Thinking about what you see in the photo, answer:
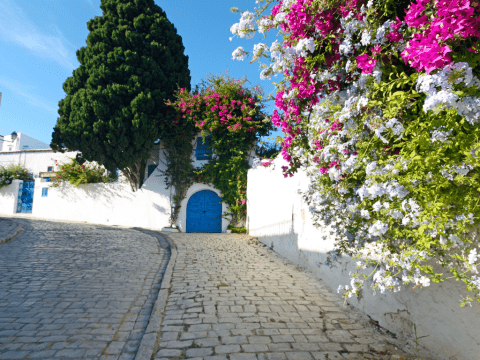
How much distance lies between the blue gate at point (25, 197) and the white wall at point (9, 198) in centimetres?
23

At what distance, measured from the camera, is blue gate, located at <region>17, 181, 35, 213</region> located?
64.0 feet

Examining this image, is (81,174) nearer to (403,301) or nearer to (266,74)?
(266,74)

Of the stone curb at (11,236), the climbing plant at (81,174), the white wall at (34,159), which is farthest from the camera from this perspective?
the white wall at (34,159)

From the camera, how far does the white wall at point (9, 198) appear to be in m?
19.6

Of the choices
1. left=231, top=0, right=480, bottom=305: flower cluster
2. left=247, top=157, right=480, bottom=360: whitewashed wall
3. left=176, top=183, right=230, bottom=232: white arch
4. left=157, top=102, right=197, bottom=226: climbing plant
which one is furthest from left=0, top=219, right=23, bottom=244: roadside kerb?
left=231, top=0, right=480, bottom=305: flower cluster

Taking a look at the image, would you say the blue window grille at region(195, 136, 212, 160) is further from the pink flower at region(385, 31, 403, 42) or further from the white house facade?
the pink flower at region(385, 31, 403, 42)

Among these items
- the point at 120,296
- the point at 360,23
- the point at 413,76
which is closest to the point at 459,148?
the point at 413,76

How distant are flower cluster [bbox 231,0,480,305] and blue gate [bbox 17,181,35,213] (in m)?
21.5

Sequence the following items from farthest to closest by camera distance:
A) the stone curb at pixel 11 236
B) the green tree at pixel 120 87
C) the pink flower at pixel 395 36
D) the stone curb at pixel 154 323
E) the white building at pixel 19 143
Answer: the white building at pixel 19 143, the green tree at pixel 120 87, the stone curb at pixel 11 236, the stone curb at pixel 154 323, the pink flower at pixel 395 36

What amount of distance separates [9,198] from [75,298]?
2022 cm

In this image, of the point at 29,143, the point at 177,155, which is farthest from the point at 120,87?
the point at 29,143

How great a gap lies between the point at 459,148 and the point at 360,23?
130 centimetres

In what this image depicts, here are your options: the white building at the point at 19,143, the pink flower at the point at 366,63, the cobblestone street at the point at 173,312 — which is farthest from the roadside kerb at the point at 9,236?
the white building at the point at 19,143

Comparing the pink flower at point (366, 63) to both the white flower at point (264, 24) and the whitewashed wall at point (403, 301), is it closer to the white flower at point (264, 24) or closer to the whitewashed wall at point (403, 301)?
the white flower at point (264, 24)
